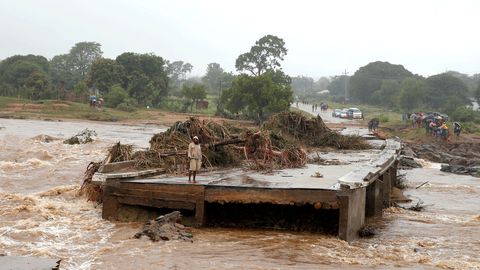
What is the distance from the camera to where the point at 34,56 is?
257 feet

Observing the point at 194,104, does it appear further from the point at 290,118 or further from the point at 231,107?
the point at 290,118

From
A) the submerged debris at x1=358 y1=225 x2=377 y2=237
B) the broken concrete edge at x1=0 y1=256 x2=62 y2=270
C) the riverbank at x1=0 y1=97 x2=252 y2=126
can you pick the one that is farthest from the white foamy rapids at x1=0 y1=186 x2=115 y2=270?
the riverbank at x1=0 y1=97 x2=252 y2=126

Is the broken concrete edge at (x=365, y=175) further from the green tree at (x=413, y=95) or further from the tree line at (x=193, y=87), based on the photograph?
the green tree at (x=413, y=95)

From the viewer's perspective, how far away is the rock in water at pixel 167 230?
855 cm

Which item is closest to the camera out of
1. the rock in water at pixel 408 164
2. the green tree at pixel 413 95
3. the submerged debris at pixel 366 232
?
the submerged debris at pixel 366 232

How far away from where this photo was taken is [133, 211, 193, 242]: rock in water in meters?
8.55

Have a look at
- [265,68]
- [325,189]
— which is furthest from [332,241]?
[265,68]

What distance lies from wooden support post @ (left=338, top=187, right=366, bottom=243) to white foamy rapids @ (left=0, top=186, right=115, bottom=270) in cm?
382

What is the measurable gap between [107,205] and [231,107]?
3815 cm

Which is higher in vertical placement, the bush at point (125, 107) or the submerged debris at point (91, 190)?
the bush at point (125, 107)

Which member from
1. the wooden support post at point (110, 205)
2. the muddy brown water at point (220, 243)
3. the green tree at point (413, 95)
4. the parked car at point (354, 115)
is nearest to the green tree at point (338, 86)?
the green tree at point (413, 95)

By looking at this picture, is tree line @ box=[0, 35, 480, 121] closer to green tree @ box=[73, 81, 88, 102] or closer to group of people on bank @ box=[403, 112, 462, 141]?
green tree @ box=[73, 81, 88, 102]

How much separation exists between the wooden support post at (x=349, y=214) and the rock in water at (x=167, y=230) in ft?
8.10

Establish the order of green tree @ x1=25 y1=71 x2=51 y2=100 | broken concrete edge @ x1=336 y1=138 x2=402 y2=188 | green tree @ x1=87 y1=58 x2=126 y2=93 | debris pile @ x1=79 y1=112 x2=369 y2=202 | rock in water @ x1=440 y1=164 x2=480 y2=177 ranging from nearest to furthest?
broken concrete edge @ x1=336 y1=138 x2=402 y2=188 → debris pile @ x1=79 y1=112 x2=369 y2=202 → rock in water @ x1=440 y1=164 x2=480 y2=177 → green tree @ x1=25 y1=71 x2=51 y2=100 → green tree @ x1=87 y1=58 x2=126 y2=93
